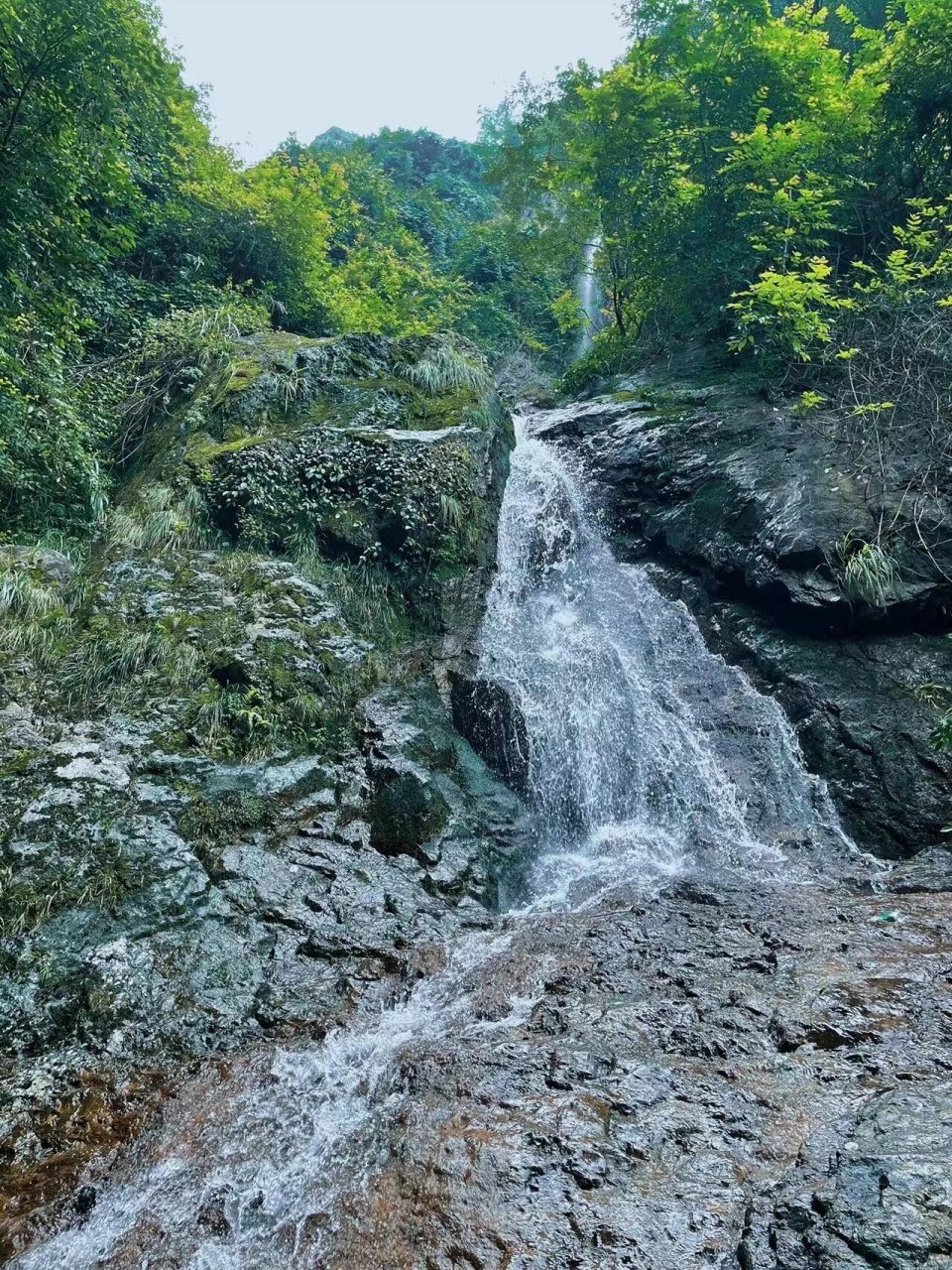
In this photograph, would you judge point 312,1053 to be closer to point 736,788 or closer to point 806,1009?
point 806,1009

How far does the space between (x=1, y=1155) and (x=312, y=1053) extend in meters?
1.44

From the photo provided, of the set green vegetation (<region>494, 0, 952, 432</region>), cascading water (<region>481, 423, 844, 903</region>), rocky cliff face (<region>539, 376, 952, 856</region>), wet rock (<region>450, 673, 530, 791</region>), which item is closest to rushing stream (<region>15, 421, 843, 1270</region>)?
cascading water (<region>481, 423, 844, 903</region>)

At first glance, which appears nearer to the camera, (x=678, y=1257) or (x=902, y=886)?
(x=678, y=1257)

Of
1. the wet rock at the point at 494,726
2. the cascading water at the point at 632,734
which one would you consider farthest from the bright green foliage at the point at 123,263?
the cascading water at the point at 632,734

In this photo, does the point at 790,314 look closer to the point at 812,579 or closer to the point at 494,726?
the point at 812,579

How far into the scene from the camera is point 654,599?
29.2 feet

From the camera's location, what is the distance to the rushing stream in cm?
274

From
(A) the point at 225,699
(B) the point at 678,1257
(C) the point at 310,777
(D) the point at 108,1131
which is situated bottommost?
(D) the point at 108,1131

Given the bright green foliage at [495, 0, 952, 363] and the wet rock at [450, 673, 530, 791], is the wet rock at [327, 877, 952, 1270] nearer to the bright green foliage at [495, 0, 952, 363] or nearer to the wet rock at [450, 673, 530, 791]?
the wet rock at [450, 673, 530, 791]

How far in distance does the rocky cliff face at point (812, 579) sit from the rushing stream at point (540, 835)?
0.40 meters

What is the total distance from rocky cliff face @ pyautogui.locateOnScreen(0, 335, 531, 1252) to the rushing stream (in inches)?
15.0

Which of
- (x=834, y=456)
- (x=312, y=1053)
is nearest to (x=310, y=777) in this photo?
(x=312, y=1053)

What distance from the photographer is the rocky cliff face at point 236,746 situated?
3.83m

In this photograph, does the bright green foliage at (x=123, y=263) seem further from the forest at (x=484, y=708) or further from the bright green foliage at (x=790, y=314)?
the bright green foliage at (x=790, y=314)
